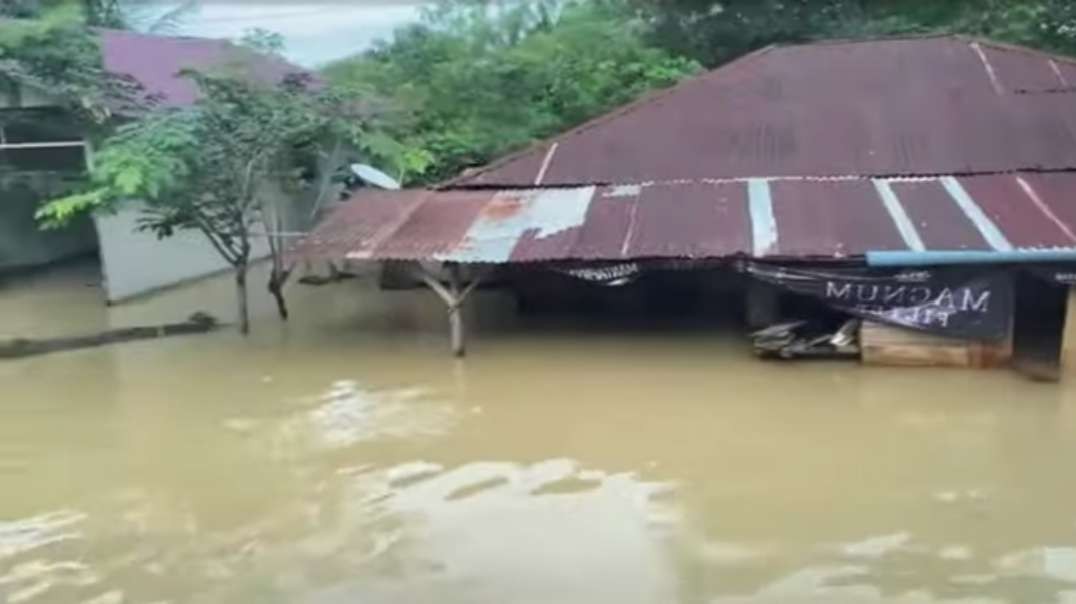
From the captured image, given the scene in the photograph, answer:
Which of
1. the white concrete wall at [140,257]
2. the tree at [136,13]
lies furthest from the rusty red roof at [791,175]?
the tree at [136,13]

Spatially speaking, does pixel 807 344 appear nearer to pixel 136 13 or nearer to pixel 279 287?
pixel 279 287

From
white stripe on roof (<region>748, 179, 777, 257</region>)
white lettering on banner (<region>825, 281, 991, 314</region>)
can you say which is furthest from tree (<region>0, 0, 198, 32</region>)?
white lettering on banner (<region>825, 281, 991, 314</region>)

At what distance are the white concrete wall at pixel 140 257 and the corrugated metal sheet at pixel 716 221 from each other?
11.8 feet

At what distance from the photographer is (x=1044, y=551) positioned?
5840 mm

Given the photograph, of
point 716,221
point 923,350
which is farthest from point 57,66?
point 923,350

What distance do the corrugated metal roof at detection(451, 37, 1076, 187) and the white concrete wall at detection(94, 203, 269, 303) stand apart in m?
4.73

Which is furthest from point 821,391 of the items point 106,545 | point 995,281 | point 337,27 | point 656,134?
point 337,27

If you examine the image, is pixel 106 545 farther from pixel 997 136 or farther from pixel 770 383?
pixel 997 136

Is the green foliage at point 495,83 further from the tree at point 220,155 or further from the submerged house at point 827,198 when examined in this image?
the submerged house at point 827,198

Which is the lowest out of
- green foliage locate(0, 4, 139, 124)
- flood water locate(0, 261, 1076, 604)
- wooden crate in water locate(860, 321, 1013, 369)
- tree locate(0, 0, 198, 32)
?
flood water locate(0, 261, 1076, 604)

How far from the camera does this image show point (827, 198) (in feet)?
36.8

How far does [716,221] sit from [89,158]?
7.38 m

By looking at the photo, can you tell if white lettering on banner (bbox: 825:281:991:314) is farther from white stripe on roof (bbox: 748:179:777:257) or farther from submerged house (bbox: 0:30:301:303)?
submerged house (bbox: 0:30:301:303)

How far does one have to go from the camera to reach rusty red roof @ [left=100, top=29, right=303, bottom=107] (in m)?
13.3
